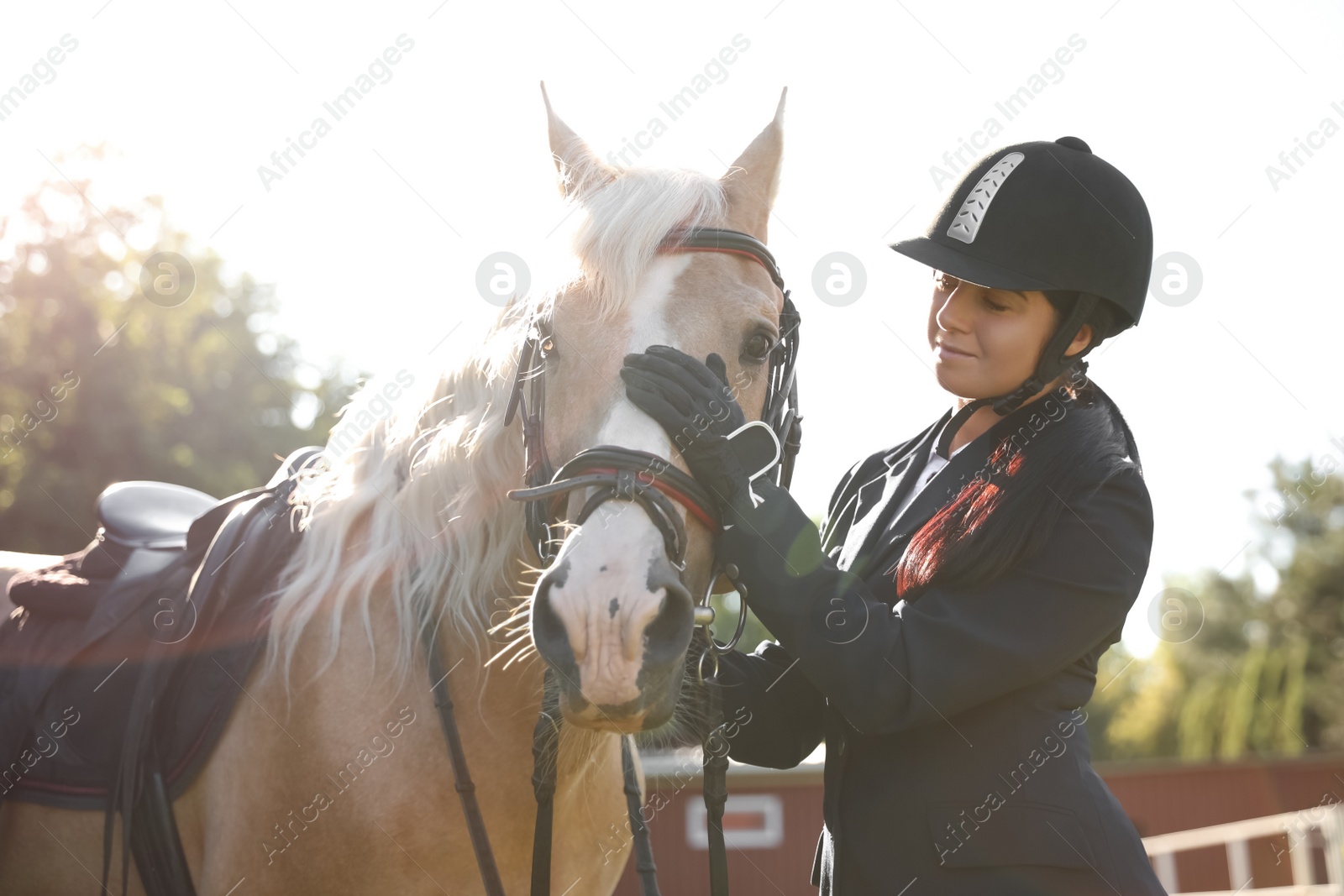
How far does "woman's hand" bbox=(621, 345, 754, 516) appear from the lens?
180 cm

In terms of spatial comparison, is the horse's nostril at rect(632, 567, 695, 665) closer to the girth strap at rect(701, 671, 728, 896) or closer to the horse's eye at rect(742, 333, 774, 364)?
the girth strap at rect(701, 671, 728, 896)

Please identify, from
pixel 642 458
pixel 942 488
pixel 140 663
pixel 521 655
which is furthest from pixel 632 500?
pixel 140 663

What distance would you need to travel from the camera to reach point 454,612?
218 cm

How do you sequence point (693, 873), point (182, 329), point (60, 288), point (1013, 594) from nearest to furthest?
1. point (1013, 594)
2. point (693, 873)
3. point (60, 288)
4. point (182, 329)

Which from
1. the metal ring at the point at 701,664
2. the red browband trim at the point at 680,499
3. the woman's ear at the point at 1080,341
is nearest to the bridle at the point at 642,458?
the red browband trim at the point at 680,499

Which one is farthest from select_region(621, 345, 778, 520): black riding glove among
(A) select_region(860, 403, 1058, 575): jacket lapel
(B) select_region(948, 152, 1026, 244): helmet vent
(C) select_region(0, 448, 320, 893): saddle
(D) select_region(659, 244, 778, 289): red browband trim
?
(C) select_region(0, 448, 320, 893): saddle

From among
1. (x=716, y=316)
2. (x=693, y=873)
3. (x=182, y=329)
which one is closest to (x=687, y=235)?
(x=716, y=316)

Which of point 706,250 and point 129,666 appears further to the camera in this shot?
point 129,666

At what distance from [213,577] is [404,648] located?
1.95 ft

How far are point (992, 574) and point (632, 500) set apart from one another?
0.71 metres

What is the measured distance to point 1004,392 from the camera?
2082 millimetres

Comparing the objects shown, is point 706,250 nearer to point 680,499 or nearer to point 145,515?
point 680,499

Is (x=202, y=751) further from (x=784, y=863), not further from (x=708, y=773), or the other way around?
(x=784, y=863)

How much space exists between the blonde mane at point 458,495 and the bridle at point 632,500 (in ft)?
0.23
